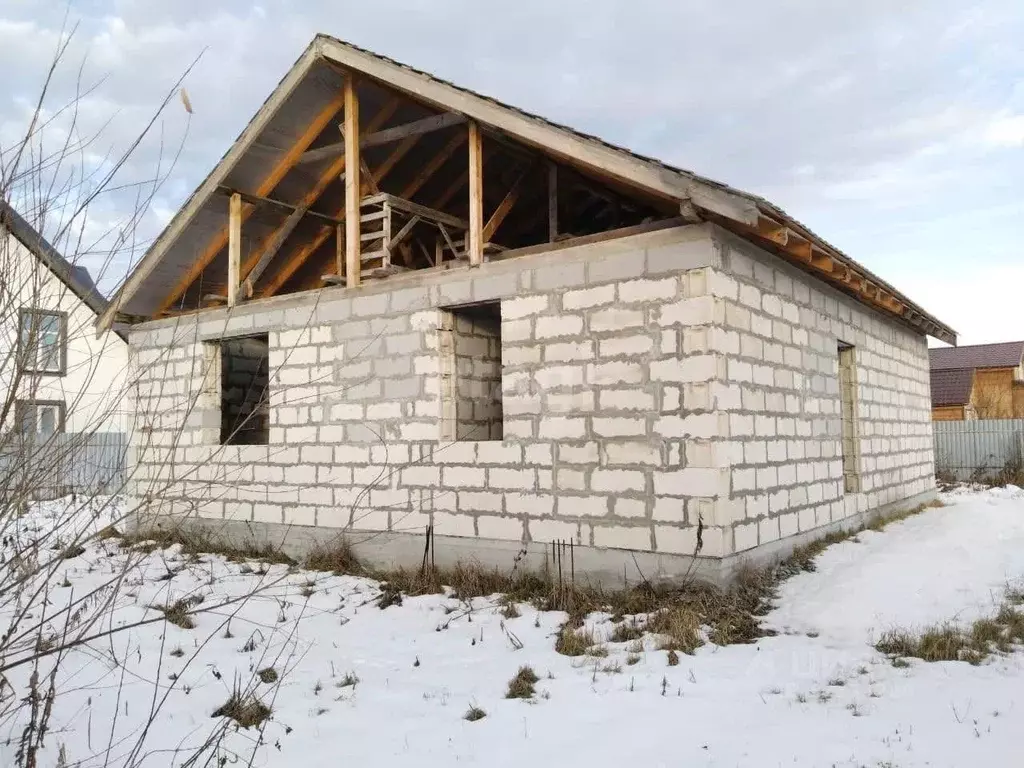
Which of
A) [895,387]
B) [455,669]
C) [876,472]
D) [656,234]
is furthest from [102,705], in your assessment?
[895,387]

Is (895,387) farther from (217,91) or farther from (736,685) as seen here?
(217,91)

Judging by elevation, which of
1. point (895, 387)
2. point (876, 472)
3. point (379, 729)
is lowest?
point (379, 729)

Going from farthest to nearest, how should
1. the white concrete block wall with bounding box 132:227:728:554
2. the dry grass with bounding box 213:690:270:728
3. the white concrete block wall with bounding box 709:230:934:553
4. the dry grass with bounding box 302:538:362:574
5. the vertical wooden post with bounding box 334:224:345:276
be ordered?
1. the vertical wooden post with bounding box 334:224:345:276
2. the dry grass with bounding box 302:538:362:574
3. the white concrete block wall with bounding box 709:230:934:553
4. the white concrete block wall with bounding box 132:227:728:554
5. the dry grass with bounding box 213:690:270:728

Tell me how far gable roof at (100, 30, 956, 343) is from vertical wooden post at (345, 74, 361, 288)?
33 cm

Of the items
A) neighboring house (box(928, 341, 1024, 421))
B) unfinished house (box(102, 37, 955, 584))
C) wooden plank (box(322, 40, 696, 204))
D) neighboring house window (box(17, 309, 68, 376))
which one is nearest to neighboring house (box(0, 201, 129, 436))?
neighboring house window (box(17, 309, 68, 376))

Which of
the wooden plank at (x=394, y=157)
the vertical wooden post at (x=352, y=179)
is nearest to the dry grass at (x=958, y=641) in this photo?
the vertical wooden post at (x=352, y=179)

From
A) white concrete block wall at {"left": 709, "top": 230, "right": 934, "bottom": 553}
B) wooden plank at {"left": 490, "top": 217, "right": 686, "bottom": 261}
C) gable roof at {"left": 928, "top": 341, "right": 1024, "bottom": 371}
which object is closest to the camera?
white concrete block wall at {"left": 709, "top": 230, "right": 934, "bottom": 553}

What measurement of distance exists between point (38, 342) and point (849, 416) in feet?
30.9

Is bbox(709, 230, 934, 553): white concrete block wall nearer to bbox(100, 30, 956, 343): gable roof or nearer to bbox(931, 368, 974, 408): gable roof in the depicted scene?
bbox(100, 30, 956, 343): gable roof

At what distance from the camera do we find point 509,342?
7.56 m

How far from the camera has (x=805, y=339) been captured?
27.5ft

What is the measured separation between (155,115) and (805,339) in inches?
283

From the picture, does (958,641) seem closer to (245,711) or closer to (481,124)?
(245,711)

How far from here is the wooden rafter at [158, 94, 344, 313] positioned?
30.2ft
